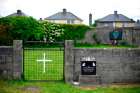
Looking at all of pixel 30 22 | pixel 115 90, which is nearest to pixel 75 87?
pixel 115 90

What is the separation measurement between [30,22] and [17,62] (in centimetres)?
2563

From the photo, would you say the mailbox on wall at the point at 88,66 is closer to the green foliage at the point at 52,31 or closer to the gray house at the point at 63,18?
the green foliage at the point at 52,31

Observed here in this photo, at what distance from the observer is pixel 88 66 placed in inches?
764

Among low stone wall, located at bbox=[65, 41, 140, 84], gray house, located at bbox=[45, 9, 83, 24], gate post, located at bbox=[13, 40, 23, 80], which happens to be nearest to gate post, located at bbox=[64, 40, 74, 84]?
low stone wall, located at bbox=[65, 41, 140, 84]

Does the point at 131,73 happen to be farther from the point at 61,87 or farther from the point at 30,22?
the point at 30,22

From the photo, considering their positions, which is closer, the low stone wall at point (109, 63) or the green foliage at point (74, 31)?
the low stone wall at point (109, 63)

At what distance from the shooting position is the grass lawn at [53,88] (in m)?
17.3

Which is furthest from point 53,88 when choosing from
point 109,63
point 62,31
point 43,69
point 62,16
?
point 62,16

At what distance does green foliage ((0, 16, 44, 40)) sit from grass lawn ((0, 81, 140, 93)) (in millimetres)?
22550

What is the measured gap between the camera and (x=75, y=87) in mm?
18328

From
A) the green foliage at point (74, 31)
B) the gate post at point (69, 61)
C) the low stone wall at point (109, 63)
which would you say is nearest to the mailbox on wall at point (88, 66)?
the low stone wall at point (109, 63)

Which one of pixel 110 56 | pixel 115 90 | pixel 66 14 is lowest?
pixel 115 90

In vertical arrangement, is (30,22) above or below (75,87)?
above

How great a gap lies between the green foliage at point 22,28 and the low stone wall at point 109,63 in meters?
22.1
